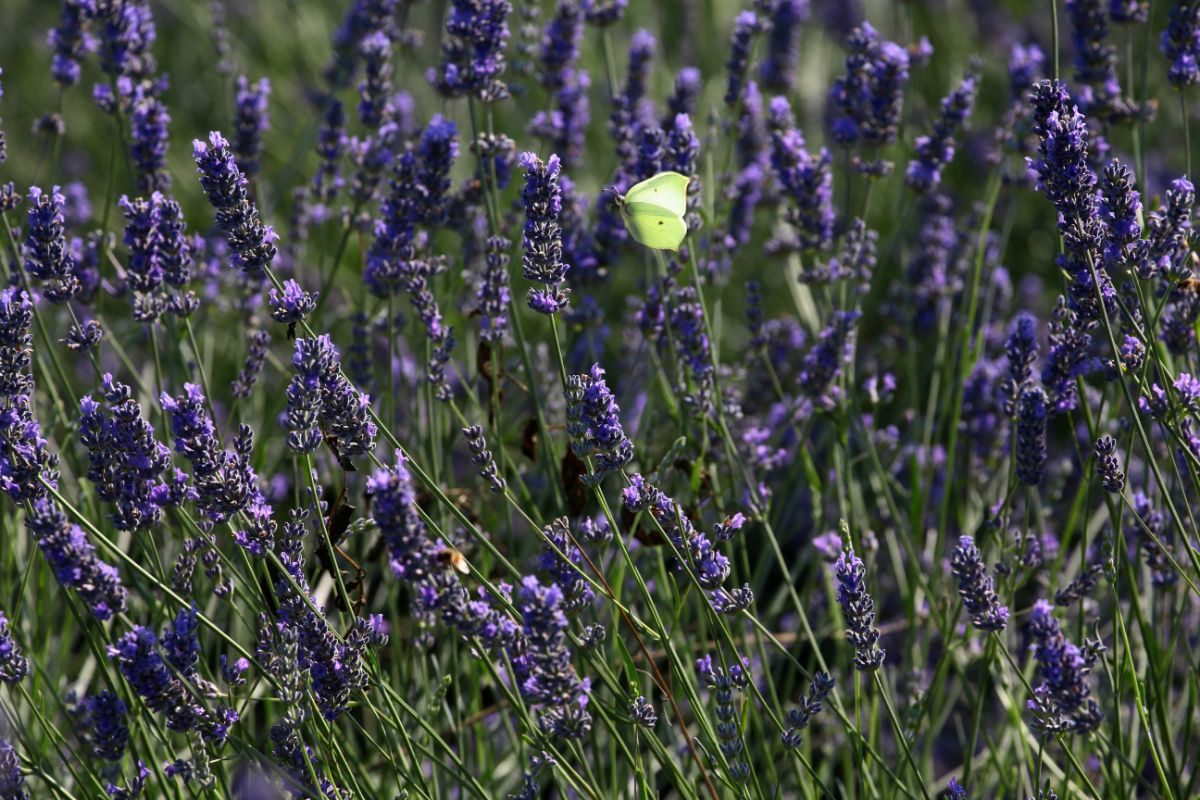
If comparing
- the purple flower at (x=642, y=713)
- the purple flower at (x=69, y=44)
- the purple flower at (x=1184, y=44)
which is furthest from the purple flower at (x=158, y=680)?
the purple flower at (x=1184, y=44)

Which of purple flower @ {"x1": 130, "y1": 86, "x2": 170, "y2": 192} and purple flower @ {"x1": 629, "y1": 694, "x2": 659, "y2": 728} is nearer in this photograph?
purple flower @ {"x1": 629, "y1": 694, "x2": 659, "y2": 728}

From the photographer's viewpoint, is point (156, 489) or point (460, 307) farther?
point (460, 307)

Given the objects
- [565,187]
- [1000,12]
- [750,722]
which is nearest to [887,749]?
[750,722]

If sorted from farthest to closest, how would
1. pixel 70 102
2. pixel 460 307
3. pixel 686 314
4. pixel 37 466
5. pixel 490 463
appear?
pixel 70 102, pixel 460 307, pixel 686 314, pixel 490 463, pixel 37 466

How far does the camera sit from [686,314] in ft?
7.04

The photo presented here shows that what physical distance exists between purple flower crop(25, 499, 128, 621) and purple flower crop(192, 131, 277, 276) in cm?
40

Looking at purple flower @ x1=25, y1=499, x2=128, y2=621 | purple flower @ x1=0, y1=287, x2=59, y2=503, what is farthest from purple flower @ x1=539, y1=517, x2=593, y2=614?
purple flower @ x1=0, y1=287, x2=59, y2=503

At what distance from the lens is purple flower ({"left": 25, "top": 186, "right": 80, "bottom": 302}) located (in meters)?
1.79

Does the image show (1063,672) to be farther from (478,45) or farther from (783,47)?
(783,47)

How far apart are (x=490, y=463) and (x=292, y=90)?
152 inches

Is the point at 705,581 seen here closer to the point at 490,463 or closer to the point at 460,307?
the point at 490,463

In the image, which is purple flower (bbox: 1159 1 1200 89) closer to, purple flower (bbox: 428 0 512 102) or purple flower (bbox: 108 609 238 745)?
purple flower (bbox: 428 0 512 102)

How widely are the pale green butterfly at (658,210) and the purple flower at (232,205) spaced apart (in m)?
0.62

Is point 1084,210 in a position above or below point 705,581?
above
